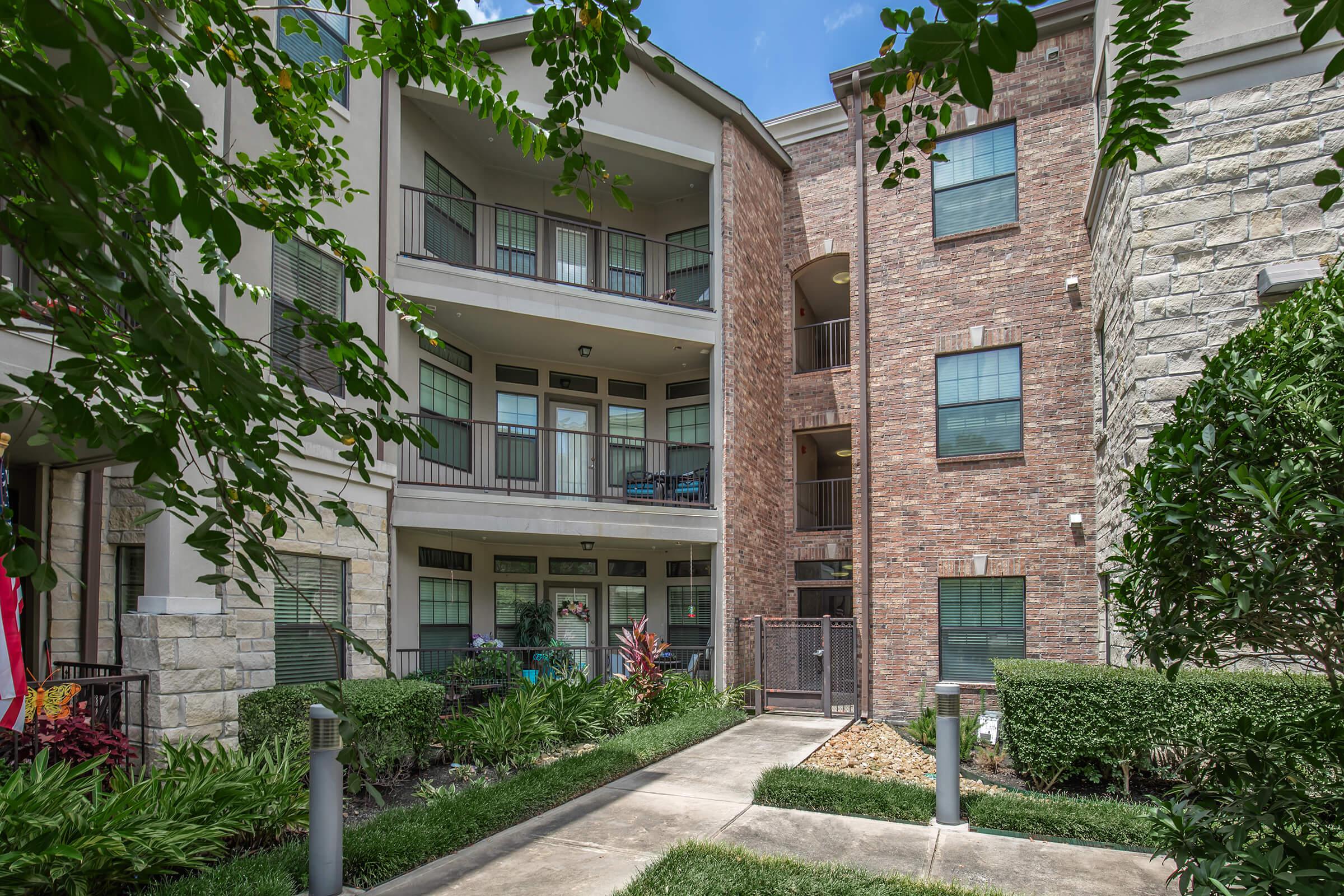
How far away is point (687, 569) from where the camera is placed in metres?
16.9

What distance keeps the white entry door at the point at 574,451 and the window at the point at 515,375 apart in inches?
25.7

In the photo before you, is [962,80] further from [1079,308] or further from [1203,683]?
[1079,308]

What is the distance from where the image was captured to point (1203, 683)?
8.23 m

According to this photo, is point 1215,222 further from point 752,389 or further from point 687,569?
point 687,569

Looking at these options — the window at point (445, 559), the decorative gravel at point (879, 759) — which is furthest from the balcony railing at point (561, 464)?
the decorative gravel at point (879, 759)

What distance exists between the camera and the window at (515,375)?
15648 mm

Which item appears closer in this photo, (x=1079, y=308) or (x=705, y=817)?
(x=705, y=817)

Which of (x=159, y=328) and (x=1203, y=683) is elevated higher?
(x=159, y=328)

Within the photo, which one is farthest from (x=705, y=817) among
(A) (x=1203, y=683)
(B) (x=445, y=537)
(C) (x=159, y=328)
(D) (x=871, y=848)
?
(B) (x=445, y=537)

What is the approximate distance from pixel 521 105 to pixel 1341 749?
1333 cm

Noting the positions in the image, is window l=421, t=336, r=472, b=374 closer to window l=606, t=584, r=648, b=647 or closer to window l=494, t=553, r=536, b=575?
window l=494, t=553, r=536, b=575

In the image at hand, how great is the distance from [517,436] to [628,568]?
3.54 meters

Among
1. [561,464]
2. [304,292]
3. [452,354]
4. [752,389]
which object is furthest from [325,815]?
[752,389]

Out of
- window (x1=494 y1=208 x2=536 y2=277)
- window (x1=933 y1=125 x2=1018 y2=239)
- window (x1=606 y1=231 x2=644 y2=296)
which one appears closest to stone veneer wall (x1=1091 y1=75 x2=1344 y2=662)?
window (x1=933 y1=125 x2=1018 y2=239)
